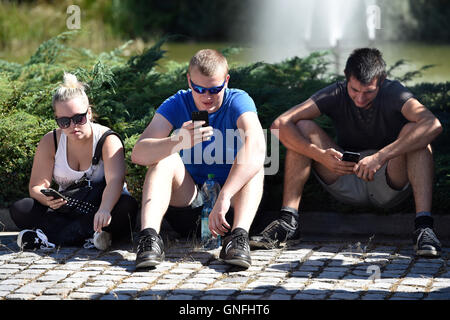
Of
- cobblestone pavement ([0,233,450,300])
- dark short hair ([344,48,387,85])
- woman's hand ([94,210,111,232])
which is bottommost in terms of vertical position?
cobblestone pavement ([0,233,450,300])

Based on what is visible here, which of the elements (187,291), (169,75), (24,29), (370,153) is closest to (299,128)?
(370,153)

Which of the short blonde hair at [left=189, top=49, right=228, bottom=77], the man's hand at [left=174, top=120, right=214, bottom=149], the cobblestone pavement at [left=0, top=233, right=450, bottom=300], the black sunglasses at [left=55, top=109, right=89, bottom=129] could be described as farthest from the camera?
the black sunglasses at [left=55, top=109, right=89, bottom=129]

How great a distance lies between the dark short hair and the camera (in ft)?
16.8

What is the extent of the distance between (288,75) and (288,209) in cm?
240

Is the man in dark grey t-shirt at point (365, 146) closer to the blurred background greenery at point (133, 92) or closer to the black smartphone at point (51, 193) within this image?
the blurred background greenery at point (133, 92)

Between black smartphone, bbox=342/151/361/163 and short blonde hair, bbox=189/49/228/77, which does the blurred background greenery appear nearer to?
black smartphone, bbox=342/151/361/163

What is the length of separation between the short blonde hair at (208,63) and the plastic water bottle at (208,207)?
73cm

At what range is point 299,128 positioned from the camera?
17.8 ft

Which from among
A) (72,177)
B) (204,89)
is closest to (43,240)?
(72,177)

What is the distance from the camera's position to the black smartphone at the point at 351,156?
17.0ft

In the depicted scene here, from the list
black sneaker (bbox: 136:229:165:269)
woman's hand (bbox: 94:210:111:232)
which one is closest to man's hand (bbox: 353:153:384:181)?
black sneaker (bbox: 136:229:165:269)

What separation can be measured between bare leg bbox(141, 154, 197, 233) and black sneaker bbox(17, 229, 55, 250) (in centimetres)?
80

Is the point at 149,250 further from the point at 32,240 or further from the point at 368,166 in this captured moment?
the point at 368,166
